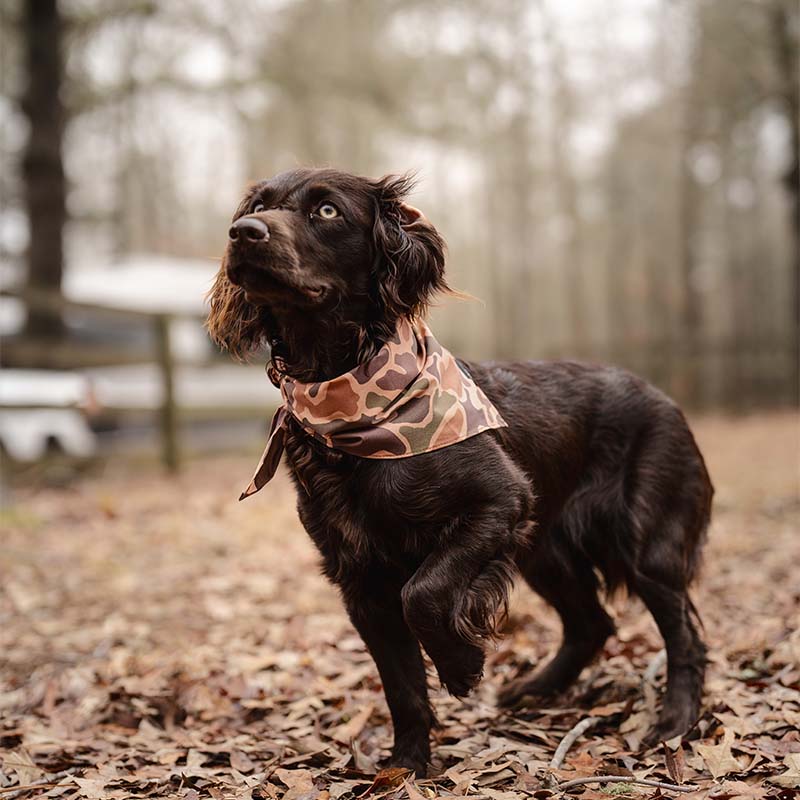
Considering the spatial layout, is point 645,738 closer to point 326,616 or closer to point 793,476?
point 326,616

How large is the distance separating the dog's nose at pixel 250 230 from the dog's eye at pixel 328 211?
280 mm

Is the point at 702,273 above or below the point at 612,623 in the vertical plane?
above

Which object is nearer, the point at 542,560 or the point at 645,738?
the point at 645,738

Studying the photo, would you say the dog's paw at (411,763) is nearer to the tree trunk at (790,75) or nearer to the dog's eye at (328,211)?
the dog's eye at (328,211)

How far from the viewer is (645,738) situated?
3094mm

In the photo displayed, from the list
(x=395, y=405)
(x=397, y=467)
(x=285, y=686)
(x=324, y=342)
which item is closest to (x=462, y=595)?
(x=397, y=467)

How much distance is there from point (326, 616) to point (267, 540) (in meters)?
1.94

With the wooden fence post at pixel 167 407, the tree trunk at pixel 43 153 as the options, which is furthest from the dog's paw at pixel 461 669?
the tree trunk at pixel 43 153

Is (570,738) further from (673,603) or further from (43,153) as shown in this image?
(43,153)

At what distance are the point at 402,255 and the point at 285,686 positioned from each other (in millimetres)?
2006

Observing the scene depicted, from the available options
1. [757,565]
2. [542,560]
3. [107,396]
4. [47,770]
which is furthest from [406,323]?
[107,396]

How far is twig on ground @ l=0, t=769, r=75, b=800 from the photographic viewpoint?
2688 mm

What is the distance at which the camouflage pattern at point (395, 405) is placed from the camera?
259 centimetres

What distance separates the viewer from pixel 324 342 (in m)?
2.72
